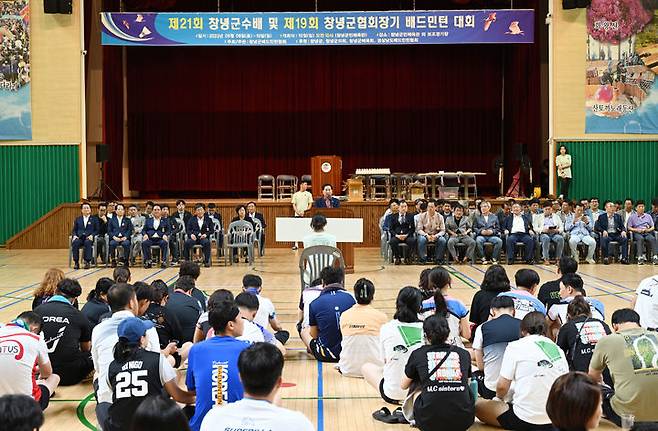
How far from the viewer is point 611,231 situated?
1664 centimetres

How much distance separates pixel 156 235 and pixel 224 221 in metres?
3.58

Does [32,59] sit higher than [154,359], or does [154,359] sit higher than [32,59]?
[32,59]

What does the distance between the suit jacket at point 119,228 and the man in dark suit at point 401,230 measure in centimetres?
506

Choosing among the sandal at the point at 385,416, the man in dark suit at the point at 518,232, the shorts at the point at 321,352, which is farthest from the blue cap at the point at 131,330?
→ the man in dark suit at the point at 518,232

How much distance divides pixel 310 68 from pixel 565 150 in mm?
9515

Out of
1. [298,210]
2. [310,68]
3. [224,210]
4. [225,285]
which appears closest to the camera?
[225,285]

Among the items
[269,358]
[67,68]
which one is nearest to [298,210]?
[67,68]

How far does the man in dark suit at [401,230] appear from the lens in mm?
16453

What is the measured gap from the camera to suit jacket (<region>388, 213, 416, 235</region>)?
16531mm

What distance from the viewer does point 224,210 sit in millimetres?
19922

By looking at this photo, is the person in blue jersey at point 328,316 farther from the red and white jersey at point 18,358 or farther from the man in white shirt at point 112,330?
the red and white jersey at point 18,358

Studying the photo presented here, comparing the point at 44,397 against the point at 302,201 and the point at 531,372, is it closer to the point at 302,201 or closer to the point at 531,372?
the point at 531,372

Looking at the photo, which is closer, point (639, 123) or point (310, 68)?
point (639, 123)

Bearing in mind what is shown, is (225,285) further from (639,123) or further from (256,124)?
(256,124)
